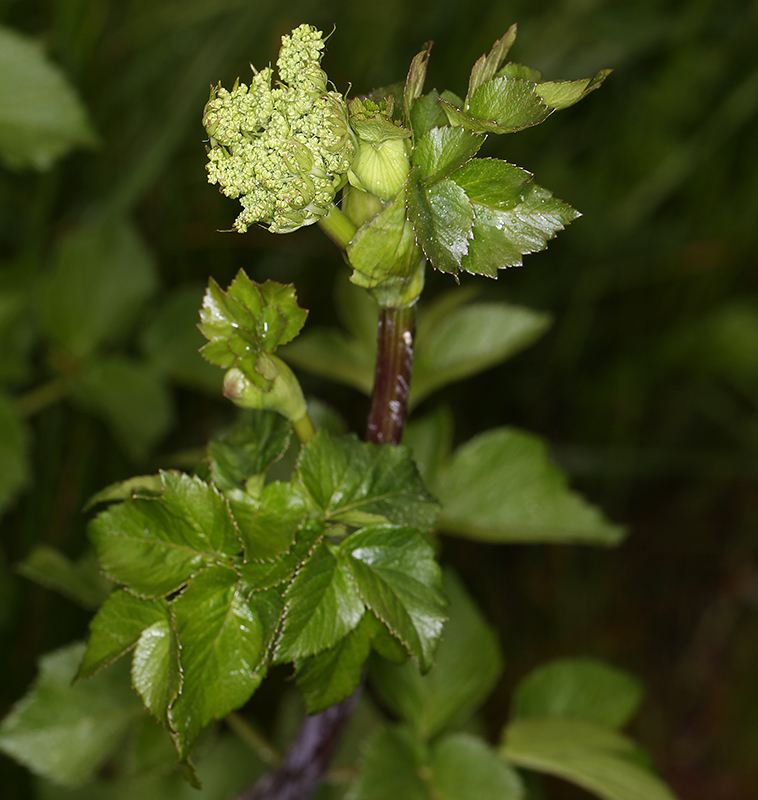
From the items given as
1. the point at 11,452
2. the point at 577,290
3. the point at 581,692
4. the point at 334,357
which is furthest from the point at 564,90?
the point at 577,290

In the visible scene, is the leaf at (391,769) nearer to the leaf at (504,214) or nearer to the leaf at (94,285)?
the leaf at (504,214)

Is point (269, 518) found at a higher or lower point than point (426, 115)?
lower

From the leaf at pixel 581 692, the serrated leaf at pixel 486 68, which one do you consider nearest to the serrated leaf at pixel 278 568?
the serrated leaf at pixel 486 68

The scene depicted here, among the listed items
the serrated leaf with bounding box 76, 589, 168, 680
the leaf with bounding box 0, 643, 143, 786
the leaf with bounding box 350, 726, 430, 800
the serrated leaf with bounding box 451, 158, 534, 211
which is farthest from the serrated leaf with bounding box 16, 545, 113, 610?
the serrated leaf with bounding box 451, 158, 534, 211

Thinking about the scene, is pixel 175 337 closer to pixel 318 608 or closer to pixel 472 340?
pixel 472 340

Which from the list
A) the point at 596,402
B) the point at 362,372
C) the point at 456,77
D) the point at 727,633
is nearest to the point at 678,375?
the point at 596,402

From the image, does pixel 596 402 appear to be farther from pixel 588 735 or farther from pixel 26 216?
pixel 26 216
